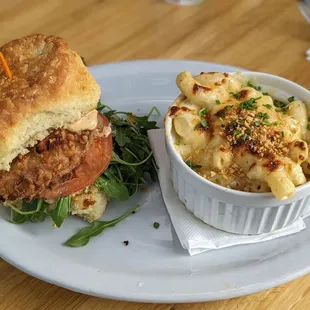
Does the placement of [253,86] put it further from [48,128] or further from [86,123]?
[48,128]

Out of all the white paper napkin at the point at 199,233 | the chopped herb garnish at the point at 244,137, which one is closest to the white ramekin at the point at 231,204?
the white paper napkin at the point at 199,233

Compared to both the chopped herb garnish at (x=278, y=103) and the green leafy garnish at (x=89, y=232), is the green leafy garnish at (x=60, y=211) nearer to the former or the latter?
the green leafy garnish at (x=89, y=232)

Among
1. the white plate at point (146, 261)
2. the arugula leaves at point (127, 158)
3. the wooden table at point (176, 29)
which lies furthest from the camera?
the wooden table at point (176, 29)

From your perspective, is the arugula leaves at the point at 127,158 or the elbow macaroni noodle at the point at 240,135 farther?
the arugula leaves at the point at 127,158

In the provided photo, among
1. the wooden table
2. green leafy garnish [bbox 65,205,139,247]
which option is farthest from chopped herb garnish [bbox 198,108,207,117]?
the wooden table

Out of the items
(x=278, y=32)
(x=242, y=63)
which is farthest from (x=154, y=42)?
(x=278, y=32)

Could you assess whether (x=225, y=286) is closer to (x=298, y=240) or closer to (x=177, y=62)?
(x=298, y=240)

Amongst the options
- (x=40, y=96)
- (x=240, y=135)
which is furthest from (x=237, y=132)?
(x=40, y=96)

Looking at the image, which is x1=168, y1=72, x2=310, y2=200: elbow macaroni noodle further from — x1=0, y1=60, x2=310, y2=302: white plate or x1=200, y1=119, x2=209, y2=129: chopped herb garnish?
x1=0, y1=60, x2=310, y2=302: white plate
